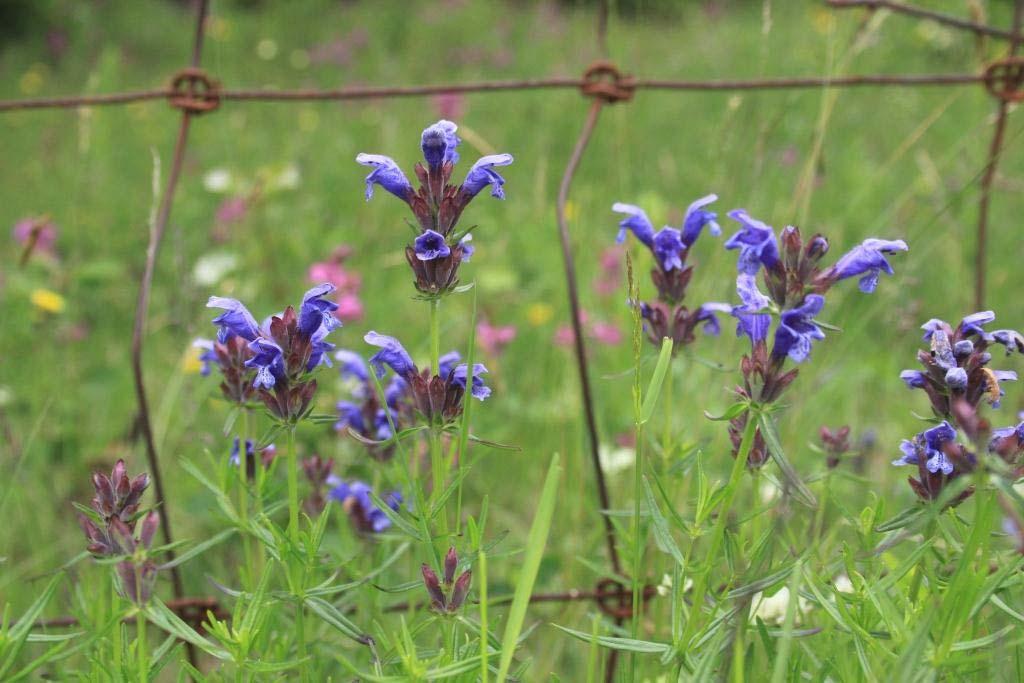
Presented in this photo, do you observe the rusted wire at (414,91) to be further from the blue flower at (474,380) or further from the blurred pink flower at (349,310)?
the blue flower at (474,380)

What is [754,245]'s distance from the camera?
3.93ft

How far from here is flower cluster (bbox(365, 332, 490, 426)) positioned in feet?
4.11

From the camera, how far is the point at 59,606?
7.23 ft

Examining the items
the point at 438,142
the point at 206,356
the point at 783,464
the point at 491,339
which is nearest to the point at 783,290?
the point at 783,464

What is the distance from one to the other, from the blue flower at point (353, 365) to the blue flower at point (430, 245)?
0.54 m

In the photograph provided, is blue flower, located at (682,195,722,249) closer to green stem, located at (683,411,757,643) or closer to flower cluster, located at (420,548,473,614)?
green stem, located at (683,411,757,643)

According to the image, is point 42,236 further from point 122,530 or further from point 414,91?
point 122,530

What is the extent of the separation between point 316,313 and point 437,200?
9.0 inches

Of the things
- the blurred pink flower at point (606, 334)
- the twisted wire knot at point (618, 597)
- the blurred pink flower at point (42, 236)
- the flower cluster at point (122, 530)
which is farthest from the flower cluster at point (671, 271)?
the blurred pink flower at point (42, 236)

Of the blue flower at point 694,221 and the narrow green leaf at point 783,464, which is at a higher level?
the blue flower at point 694,221

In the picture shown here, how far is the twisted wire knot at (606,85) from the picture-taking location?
2.07 meters

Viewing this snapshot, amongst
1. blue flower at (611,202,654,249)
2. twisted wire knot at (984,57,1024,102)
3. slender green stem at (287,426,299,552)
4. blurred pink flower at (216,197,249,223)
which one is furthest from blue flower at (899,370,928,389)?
blurred pink flower at (216,197,249,223)

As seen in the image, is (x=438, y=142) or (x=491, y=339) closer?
(x=438, y=142)

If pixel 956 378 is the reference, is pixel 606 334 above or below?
below
